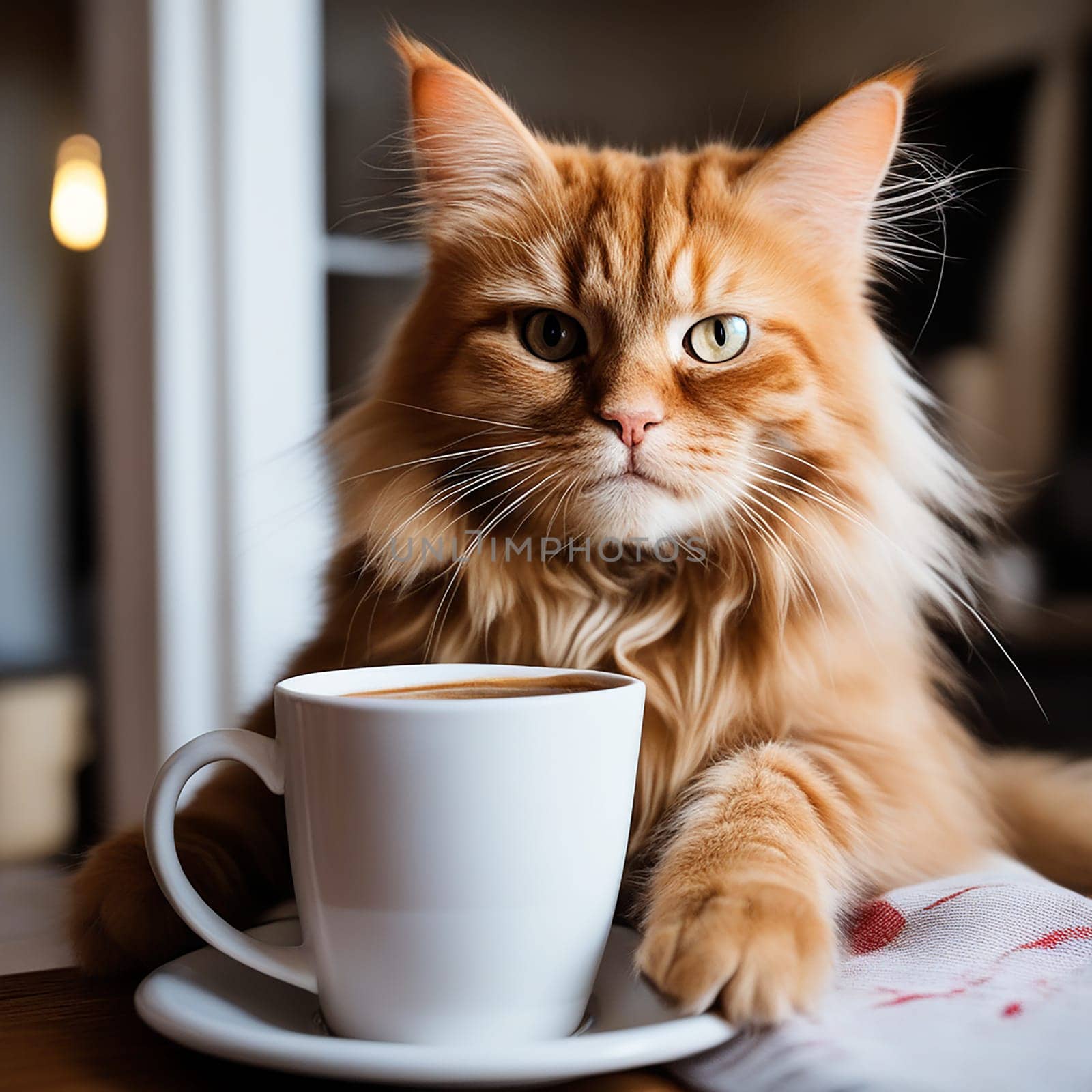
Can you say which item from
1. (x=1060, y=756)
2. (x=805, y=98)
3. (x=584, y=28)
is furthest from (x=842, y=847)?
(x=584, y=28)

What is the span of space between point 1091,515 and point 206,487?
4.25ft

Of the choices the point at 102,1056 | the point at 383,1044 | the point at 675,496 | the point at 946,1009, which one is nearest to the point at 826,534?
the point at 675,496

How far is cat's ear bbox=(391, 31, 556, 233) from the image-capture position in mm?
939

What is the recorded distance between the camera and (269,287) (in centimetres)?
171

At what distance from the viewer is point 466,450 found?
0.87m

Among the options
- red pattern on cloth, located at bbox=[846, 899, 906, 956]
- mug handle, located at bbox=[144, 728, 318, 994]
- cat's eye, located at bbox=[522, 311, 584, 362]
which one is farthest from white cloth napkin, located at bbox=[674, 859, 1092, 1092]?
cat's eye, located at bbox=[522, 311, 584, 362]

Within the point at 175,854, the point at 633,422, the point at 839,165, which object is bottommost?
the point at 175,854

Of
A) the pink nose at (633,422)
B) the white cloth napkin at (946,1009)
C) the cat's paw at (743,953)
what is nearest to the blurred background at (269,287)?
the pink nose at (633,422)

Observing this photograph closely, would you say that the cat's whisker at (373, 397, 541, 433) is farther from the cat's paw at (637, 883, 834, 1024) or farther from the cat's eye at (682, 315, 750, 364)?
the cat's paw at (637, 883, 834, 1024)

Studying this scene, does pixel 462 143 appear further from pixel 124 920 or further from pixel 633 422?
pixel 124 920

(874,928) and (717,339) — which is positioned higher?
(717,339)

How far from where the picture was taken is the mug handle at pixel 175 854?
2.03 ft

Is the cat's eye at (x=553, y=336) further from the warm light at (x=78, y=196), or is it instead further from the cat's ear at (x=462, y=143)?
the warm light at (x=78, y=196)

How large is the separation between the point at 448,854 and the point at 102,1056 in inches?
9.5
